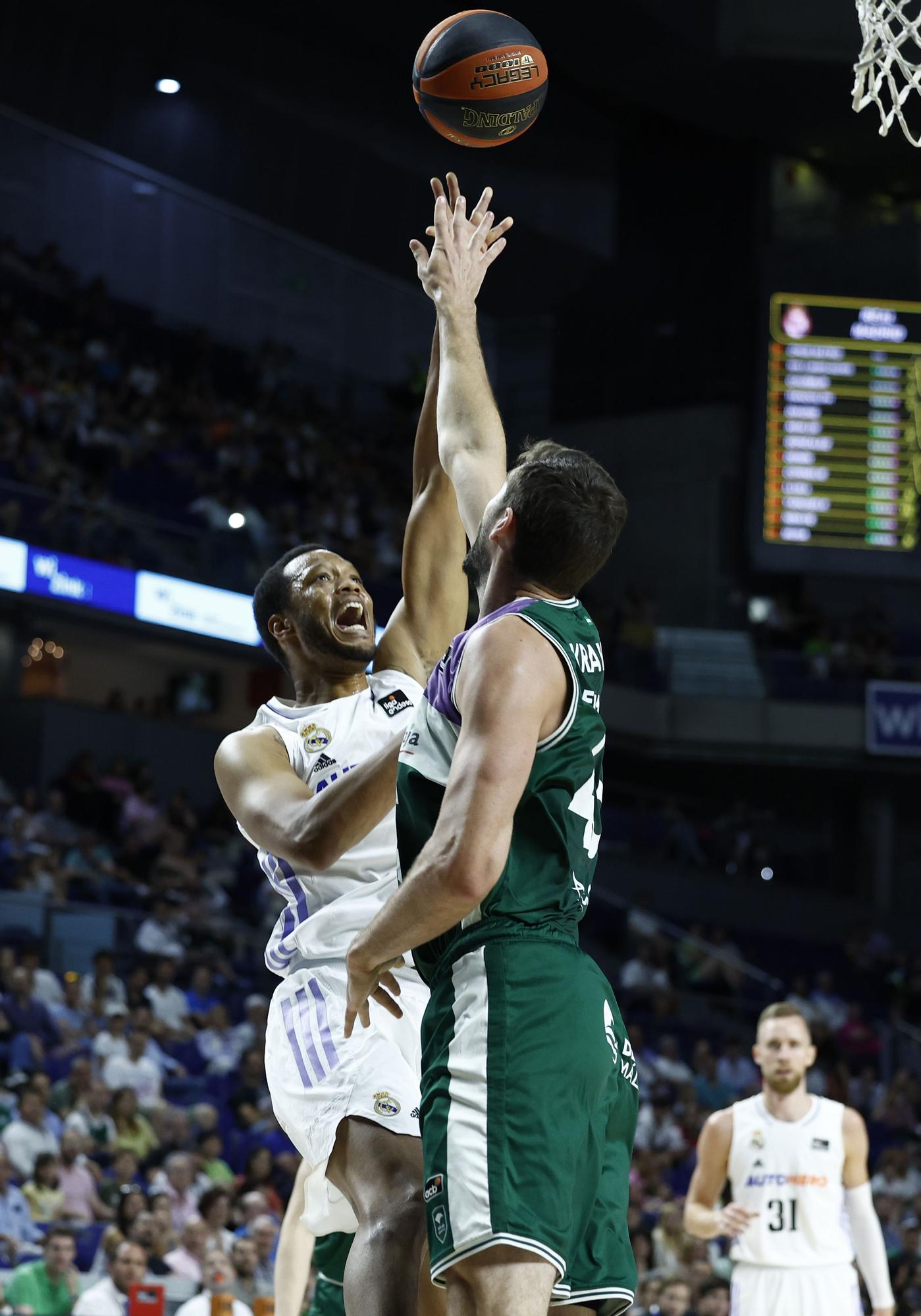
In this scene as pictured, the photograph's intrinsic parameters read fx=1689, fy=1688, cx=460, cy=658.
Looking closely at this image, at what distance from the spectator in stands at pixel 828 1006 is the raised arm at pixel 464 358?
13.3 meters

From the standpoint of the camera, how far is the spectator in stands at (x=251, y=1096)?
10070 mm

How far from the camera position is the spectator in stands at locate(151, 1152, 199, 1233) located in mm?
8828

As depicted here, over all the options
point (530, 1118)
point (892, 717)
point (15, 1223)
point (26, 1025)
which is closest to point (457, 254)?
point (530, 1118)

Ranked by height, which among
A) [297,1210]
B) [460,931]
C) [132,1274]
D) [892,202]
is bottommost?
[132,1274]

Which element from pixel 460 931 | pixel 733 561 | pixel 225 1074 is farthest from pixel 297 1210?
pixel 733 561

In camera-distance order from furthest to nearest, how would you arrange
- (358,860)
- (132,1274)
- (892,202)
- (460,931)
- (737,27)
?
(892,202)
(737,27)
(132,1274)
(358,860)
(460,931)

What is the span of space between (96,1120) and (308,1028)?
19.6ft

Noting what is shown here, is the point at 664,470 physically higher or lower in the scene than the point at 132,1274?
higher

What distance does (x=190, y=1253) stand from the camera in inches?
317

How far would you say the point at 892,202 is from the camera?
2241 centimetres

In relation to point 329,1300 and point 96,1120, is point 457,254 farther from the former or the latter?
point 96,1120

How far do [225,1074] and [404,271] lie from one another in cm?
1436

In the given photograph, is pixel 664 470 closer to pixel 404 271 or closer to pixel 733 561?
pixel 733 561

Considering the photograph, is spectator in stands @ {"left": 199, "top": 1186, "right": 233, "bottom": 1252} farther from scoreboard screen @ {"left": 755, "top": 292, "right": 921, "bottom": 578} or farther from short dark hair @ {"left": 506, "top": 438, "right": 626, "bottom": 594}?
scoreboard screen @ {"left": 755, "top": 292, "right": 921, "bottom": 578}
